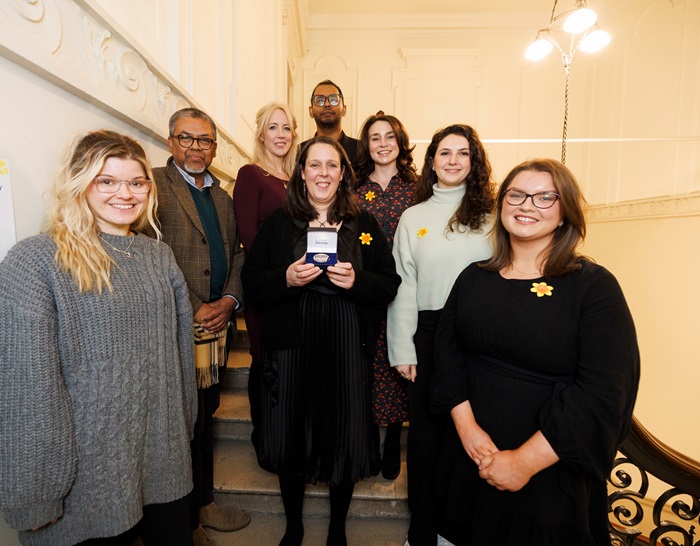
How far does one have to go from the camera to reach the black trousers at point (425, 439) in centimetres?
164

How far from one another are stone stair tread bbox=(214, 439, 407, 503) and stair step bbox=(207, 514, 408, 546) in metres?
0.12

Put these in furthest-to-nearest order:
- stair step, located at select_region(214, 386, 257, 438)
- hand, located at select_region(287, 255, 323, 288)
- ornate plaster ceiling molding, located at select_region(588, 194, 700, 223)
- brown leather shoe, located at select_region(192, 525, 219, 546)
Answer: ornate plaster ceiling molding, located at select_region(588, 194, 700, 223)
stair step, located at select_region(214, 386, 257, 438)
brown leather shoe, located at select_region(192, 525, 219, 546)
hand, located at select_region(287, 255, 323, 288)

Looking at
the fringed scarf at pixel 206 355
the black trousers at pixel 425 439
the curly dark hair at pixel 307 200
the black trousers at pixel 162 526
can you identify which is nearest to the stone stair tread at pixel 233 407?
the fringed scarf at pixel 206 355

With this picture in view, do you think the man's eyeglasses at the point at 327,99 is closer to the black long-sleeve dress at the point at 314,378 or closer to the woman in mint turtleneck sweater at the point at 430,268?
the woman in mint turtleneck sweater at the point at 430,268

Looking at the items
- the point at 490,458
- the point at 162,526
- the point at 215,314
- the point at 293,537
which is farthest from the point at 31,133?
the point at 293,537

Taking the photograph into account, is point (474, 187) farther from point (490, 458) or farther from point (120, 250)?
point (120, 250)

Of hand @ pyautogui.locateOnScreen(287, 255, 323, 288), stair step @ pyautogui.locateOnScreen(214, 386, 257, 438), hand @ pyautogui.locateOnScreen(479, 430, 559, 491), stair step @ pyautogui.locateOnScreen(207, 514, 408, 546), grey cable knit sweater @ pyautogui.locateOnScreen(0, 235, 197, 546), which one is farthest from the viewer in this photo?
stair step @ pyautogui.locateOnScreen(214, 386, 257, 438)

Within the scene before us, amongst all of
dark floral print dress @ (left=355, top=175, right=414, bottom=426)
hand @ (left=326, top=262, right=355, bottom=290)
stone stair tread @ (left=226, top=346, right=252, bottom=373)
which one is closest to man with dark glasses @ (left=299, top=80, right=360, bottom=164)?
dark floral print dress @ (left=355, top=175, right=414, bottom=426)

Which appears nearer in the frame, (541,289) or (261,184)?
(541,289)

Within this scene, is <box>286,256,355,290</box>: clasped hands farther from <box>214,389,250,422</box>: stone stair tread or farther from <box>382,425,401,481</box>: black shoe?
<box>214,389,250,422</box>: stone stair tread

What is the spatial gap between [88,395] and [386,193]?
1582 mm

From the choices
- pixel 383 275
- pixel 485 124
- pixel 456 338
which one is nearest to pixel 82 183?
pixel 383 275

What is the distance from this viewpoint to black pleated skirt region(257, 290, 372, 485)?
1.55m

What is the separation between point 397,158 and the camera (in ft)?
6.82
